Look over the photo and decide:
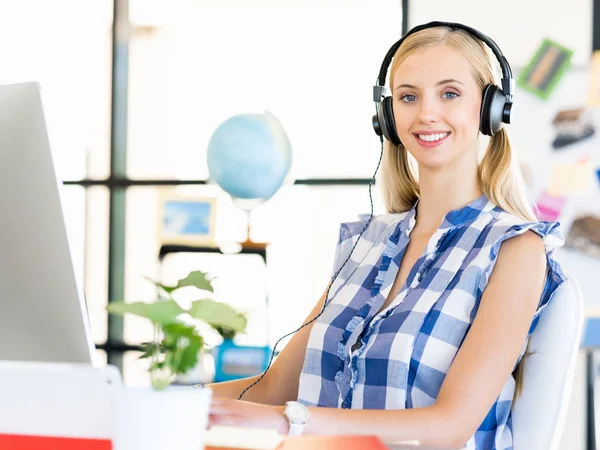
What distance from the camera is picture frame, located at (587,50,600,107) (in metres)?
3.05

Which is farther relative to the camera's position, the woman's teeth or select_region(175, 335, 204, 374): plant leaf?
the woman's teeth

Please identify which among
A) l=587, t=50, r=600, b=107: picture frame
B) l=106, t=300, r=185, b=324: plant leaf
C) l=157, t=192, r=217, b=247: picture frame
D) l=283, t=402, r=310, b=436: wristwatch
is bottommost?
l=157, t=192, r=217, b=247: picture frame

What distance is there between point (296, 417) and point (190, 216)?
111 inches

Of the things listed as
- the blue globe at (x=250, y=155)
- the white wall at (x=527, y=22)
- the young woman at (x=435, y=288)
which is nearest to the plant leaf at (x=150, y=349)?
the young woman at (x=435, y=288)

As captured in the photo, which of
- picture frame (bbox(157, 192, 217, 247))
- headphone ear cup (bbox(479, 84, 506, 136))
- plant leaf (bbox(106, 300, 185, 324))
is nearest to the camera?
plant leaf (bbox(106, 300, 185, 324))

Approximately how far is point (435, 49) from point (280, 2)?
2.40 metres

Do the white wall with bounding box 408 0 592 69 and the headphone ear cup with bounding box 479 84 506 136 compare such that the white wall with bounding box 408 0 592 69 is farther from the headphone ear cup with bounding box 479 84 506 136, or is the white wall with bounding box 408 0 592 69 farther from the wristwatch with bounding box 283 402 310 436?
the wristwatch with bounding box 283 402 310 436

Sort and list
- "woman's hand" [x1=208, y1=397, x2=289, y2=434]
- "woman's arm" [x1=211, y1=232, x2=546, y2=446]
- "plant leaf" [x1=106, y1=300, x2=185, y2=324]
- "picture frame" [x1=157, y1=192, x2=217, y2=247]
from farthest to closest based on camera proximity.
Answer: "picture frame" [x1=157, y1=192, x2=217, y2=247] → "woman's arm" [x1=211, y1=232, x2=546, y2=446] → "woman's hand" [x1=208, y1=397, x2=289, y2=434] → "plant leaf" [x1=106, y1=300, x2=185, y2=324]

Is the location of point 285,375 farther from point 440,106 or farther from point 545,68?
point 545,68

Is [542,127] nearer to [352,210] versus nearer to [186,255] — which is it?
[352,210]

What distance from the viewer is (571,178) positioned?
3053 millimetres

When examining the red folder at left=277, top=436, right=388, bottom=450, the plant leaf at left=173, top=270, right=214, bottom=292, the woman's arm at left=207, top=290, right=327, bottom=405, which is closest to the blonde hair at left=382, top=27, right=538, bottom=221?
the woman's arm at left=207, top=290, right=327, bottom=405

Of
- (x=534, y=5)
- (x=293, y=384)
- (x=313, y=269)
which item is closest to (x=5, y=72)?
(x=313, y=269)

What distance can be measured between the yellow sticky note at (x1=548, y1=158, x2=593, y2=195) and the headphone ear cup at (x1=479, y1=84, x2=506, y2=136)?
1774mm
